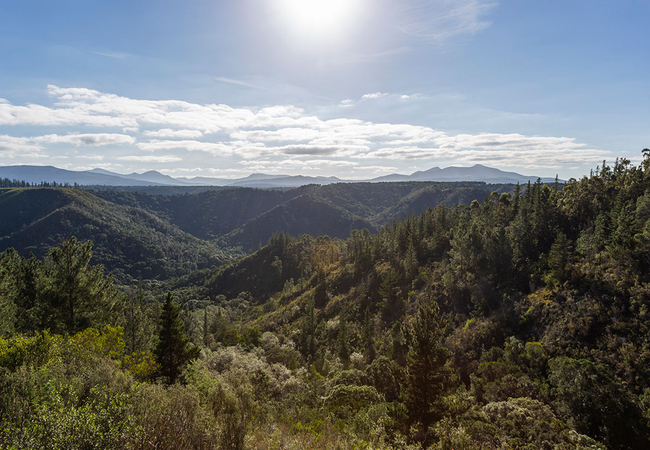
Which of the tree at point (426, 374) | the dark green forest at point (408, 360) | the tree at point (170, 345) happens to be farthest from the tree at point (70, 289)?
the tree at point (426, 374)

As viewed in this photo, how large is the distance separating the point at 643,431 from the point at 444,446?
68.3ft

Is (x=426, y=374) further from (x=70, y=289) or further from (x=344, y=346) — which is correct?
(x=344, y=346)

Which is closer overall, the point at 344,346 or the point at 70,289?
the point at 70,289

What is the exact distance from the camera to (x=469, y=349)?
43719 mm

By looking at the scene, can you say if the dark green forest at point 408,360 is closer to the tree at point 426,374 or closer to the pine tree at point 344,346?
the tree at point 426,374

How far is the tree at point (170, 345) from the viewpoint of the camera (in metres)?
24.8

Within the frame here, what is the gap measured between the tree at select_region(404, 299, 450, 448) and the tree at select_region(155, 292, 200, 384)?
18.6m

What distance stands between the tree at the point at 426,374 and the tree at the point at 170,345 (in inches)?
732

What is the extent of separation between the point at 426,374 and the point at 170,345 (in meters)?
21.3

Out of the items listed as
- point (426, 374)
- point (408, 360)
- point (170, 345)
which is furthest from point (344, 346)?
point (170, 345)

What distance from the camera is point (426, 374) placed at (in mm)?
22578

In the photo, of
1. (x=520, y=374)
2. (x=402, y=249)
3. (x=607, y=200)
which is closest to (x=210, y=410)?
(x=520, y=374)

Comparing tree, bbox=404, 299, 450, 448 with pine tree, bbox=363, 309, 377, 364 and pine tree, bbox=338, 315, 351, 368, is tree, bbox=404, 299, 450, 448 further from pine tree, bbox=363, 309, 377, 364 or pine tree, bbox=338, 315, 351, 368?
pine tree, bbox=338, 315, 351, 368

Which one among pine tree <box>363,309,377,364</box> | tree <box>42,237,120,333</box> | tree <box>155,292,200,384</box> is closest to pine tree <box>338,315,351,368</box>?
pine tree <box>363,309,377,364</box>
